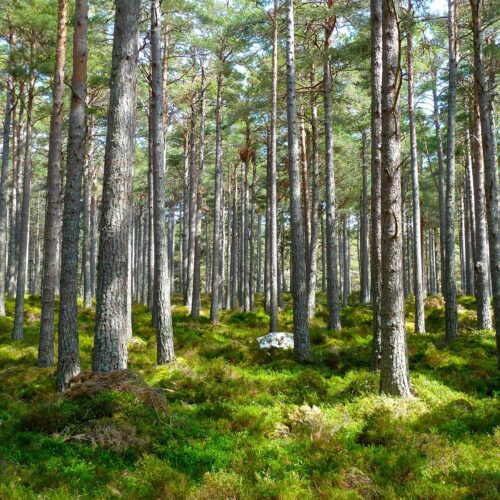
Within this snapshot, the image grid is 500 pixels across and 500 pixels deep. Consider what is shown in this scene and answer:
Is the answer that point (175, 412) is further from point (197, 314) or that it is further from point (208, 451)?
point (197, 314)

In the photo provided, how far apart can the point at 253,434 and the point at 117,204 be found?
13.6 feet

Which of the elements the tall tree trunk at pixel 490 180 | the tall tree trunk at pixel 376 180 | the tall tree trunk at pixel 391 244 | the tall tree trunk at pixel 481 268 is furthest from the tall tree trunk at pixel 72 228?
the tall tree trunk at pixel 481 268

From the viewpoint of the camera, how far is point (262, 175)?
2956 cm

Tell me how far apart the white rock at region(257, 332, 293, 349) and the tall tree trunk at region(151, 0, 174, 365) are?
290 cm

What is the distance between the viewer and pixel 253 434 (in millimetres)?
6320

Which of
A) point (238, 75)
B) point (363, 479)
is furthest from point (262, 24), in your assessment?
point (363, 479)

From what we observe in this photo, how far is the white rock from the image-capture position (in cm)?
1205

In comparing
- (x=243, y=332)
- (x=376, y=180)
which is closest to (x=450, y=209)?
(x=376, y=180)

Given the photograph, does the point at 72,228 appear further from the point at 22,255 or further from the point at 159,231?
the point at 22,255

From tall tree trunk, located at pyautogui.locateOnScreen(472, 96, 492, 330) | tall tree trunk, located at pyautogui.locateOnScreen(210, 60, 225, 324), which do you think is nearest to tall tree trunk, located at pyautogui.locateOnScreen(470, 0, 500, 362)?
tall tree trunk, located at pyautogui.locateOnScreen(472, 96, 492, 330)

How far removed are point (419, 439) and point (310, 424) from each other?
1.54 m

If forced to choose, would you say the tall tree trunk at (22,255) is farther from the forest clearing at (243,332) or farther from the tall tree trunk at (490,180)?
the tall tree trunk at (490,180)

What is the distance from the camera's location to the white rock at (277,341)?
12047 millimetres

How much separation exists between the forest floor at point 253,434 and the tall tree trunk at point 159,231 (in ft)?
1.92
